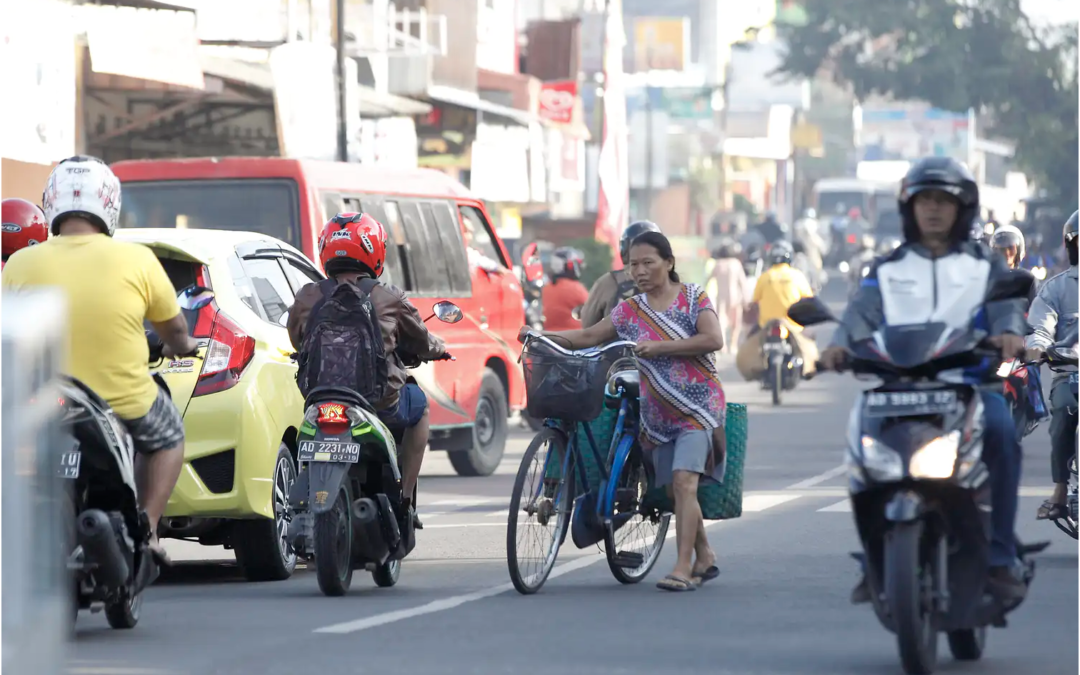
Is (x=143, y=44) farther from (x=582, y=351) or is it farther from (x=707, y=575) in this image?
(x=707, y=575)

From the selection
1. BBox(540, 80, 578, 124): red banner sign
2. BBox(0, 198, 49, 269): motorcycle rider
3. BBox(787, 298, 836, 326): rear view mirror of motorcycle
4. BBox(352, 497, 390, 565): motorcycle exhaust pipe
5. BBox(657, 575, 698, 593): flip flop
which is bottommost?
BBox(657, 575, 698, 593): flip flop

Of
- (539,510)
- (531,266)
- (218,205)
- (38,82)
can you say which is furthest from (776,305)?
(539,510)

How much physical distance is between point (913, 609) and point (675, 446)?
2962 mm

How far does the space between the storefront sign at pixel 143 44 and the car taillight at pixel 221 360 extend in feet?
33.1

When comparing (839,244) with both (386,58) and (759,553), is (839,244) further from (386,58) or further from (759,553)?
(759,553)

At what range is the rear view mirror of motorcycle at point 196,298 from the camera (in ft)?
28.7

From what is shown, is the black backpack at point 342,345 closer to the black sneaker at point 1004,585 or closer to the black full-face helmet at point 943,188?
the black full-face helmet at point 943,188

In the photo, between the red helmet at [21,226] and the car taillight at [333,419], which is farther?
the red helmet at [21,226]

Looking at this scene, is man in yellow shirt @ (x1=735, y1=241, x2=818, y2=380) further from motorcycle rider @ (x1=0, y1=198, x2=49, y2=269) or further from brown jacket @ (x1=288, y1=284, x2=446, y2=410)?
brown jacket @ (x1=288, y1=284, x2=446, y2=410)

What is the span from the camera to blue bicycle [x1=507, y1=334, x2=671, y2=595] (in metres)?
9.61

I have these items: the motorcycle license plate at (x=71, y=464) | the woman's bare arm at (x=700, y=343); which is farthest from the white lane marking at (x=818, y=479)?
the motorcycle license plate at (x=71, y=464)

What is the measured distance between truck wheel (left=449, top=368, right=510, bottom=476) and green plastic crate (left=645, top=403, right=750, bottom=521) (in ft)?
21.3

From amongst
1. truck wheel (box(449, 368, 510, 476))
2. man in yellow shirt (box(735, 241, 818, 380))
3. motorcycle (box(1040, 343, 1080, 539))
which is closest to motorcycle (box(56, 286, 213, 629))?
motorcycle (box(1040, 343, 1080, 539))

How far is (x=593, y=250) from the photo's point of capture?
32156 mm
